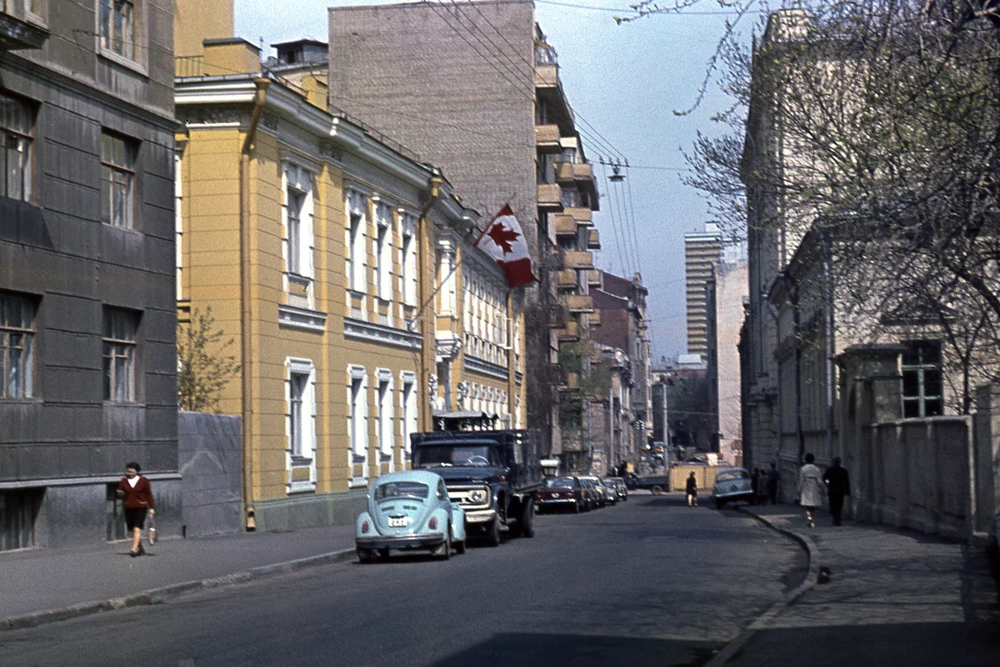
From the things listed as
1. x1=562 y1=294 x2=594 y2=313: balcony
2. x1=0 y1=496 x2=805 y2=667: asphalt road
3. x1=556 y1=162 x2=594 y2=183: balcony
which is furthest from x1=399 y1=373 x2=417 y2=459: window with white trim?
x1=562 y1=294 x2=594 y2=313: balcony

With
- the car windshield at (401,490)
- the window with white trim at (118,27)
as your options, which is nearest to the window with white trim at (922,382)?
the car windshield at (401,490)

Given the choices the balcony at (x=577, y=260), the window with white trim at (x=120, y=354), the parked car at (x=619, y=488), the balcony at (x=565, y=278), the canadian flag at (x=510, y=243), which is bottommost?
the parked car at (x=619, y=488)

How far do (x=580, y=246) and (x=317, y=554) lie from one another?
2814 inches

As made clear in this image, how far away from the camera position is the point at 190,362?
3086 cm

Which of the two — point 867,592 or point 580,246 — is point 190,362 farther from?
point 580,246

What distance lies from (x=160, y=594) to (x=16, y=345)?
7.38 m

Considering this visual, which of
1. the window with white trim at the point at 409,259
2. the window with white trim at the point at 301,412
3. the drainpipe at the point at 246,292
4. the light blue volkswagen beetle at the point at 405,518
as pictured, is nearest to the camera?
the light blue volkswagen beetle at the point at 405,518

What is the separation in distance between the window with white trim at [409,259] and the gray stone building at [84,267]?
15.3 meters

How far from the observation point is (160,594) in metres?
17.2

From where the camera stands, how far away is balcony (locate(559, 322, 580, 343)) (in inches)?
3196

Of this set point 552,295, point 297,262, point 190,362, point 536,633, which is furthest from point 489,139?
point 536,633

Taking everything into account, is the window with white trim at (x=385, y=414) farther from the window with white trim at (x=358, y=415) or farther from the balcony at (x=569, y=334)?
the balcony at (x=569, y=334)

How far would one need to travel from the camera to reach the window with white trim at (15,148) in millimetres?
22547

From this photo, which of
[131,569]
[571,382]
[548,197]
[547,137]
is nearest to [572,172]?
[548,197]
